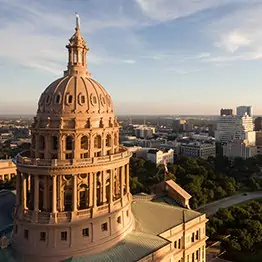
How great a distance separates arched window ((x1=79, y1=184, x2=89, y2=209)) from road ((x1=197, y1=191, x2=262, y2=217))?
56.6 m

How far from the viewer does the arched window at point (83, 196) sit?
147 ft

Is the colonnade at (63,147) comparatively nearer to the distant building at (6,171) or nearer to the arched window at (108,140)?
the arched window at (108,140)

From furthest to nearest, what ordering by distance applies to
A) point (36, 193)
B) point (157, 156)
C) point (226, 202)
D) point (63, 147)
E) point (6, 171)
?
point (157, 156)
point (6, 171)
point (226, 202)
point (63, 147)
point (36, 193)

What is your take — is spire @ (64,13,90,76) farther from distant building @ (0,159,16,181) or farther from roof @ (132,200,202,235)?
distant building @ (0,159,16,181)

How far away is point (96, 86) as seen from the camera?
1865 inches

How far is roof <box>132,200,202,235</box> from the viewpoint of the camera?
5178cm

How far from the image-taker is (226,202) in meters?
110

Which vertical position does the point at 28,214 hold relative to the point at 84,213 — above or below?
below

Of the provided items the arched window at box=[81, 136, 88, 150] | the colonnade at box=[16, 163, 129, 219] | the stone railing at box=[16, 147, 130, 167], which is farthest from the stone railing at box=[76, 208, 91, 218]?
the arched window at box=[81, 136, 88, 150]

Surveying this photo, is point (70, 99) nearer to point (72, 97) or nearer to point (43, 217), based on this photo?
point (72, 97)

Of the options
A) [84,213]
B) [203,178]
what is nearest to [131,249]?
[84,213]

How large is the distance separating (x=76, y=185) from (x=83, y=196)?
183 inches

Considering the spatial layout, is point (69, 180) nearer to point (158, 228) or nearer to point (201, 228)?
point (158, 228)

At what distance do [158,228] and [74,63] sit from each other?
28.1 m
